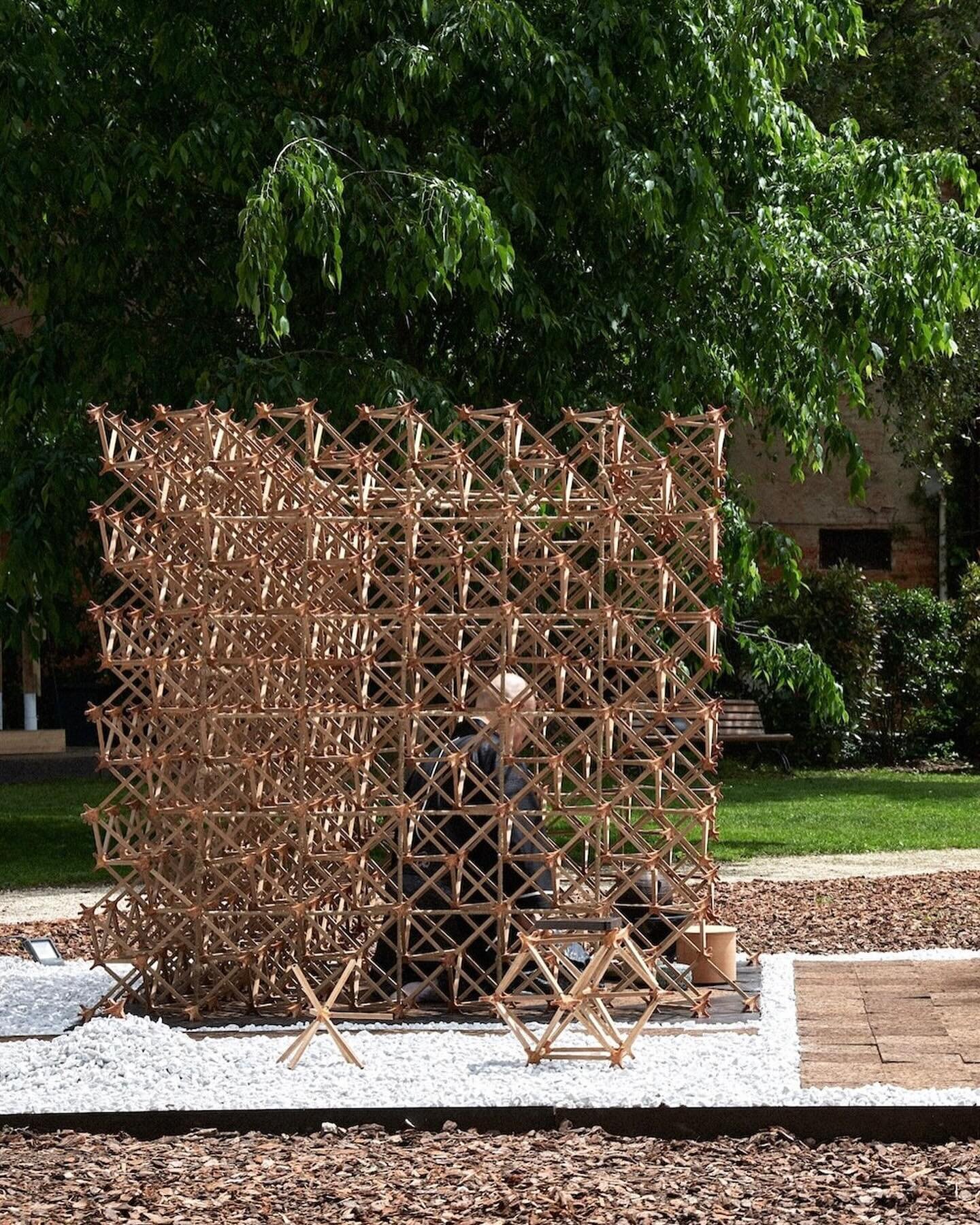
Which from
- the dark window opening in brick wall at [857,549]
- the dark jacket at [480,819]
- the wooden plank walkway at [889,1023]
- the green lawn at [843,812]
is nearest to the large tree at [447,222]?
the green lawn at [843,812]

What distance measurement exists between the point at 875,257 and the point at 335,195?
3898 millimetres

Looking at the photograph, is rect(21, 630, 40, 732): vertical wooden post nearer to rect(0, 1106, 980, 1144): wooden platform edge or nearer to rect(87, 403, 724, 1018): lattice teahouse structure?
rect(87, 403, 724, 1018): lattice teahouse structure

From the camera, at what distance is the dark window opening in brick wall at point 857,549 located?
72.9 ft

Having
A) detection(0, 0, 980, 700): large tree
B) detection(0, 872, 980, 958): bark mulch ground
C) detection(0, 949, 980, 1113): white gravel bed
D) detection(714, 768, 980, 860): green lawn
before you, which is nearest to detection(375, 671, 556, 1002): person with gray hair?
detection(0, 949, 980, 1113): white gravel bed

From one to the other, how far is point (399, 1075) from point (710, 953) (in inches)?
68.1

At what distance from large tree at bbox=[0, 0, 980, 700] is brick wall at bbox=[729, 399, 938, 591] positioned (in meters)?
9.96

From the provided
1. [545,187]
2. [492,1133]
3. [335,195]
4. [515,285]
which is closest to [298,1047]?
[492,1133]

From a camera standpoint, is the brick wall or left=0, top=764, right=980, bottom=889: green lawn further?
the brick wall

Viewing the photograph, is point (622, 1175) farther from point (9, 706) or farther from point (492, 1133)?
point (9, 706)

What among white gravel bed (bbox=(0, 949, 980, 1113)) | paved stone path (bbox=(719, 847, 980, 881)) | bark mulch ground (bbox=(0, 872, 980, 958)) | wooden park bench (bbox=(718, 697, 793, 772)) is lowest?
paved stone path (bbox=(719, 847, 980, 881))

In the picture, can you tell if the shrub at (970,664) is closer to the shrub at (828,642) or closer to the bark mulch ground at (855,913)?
the shrub at (828,642)

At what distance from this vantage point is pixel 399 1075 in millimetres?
5633

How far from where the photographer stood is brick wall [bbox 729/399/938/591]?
21.8 m

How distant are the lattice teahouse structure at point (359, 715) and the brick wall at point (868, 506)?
597 inches
